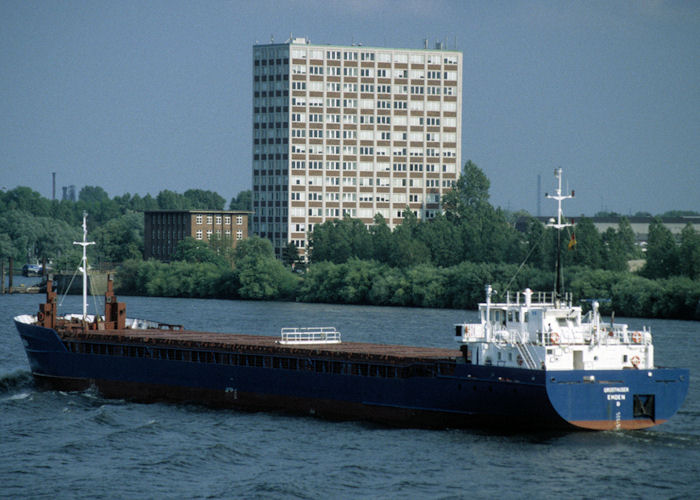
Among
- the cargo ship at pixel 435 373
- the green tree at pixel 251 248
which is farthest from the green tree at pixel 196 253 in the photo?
the cargo ship at pixel 435 373

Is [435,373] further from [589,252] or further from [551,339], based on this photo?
[589,252]

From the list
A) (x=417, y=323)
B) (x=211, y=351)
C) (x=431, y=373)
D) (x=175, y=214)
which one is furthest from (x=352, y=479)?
(x=175, y=214)

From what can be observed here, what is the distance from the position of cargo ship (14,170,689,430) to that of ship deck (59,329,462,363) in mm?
85

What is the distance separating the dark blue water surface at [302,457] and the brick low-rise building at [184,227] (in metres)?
120

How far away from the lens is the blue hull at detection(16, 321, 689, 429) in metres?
39.3

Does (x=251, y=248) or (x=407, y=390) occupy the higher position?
(x=251, y=248)

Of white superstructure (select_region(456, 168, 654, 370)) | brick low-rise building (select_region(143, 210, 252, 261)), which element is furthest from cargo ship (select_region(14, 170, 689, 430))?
brick low-rise building (select_region(143, 210, 252, 261))

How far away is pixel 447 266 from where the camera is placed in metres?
138

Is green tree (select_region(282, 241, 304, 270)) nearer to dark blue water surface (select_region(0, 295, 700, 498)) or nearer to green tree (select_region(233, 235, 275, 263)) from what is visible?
green tree (select_region(233, 235, 275, 263))

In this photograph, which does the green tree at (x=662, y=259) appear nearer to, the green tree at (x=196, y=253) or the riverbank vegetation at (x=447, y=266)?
the riverbank vegetation at (x=447, y=266)

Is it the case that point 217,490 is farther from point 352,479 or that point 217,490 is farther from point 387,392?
point 387,392

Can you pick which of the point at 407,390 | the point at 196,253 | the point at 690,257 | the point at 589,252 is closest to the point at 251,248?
the point at 196,253

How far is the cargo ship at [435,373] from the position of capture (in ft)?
130

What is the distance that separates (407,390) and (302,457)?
611cm
